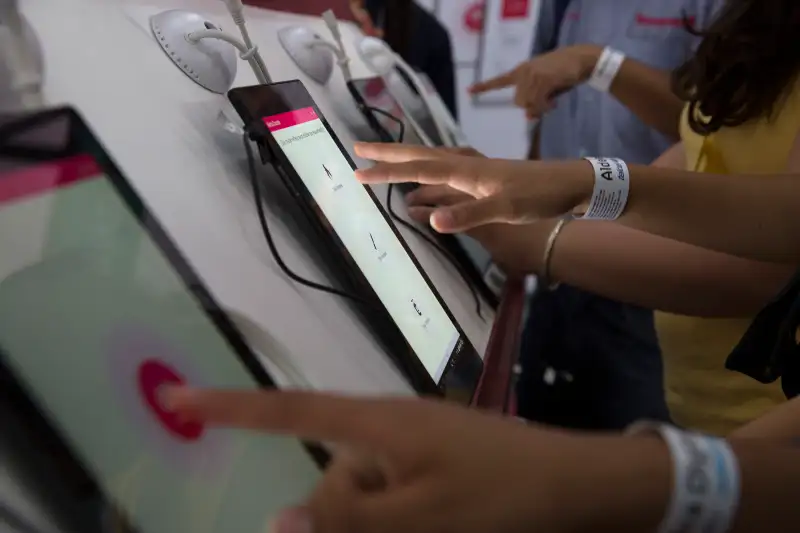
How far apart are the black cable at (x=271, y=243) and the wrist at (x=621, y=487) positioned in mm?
Answer: 279

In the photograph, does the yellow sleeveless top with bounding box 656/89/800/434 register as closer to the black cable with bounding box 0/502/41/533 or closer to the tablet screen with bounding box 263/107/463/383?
the tablet screen with bounding box 263/107/463/383

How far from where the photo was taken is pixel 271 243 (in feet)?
1.61

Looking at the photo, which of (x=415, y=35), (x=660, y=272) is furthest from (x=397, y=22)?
(x=660, y=272)

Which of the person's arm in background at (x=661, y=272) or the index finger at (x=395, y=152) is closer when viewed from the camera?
the index finger at (x=395, y=152)

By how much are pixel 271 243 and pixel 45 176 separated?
0.19 meters

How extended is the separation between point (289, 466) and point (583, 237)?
1.79 ft

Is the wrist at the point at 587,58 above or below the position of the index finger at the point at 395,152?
below

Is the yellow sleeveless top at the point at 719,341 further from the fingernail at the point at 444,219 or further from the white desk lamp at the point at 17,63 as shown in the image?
the white desk lamp at the point at 17,63

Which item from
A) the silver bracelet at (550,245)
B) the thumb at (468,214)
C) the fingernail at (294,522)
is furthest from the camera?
the silver bracelet at (550,245)

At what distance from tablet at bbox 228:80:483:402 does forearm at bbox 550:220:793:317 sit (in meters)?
0.25

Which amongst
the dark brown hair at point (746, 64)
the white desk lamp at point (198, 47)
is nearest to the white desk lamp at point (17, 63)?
the white desk lamp at point (198, 47)

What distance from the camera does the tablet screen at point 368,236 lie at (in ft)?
1.73

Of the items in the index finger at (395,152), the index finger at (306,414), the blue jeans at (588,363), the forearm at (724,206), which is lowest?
the blue jeans at (588,363)

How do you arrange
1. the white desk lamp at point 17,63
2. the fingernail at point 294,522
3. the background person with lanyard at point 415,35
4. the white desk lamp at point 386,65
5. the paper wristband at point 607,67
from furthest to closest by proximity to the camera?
the background person with lanyard at point 415,35
the paper wristband at point 607,67
the white desk lamp at point 386,65
the white desk lamp at point 17,63
the fingernail at point 294,522
